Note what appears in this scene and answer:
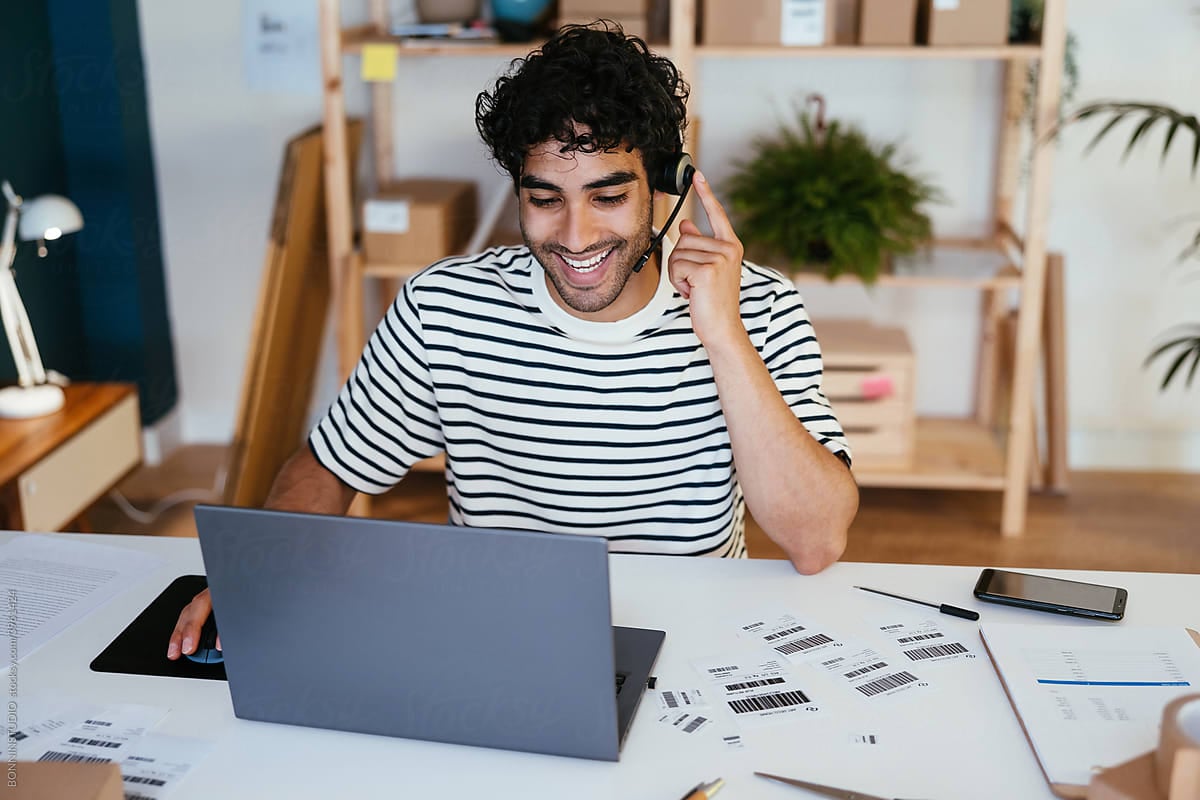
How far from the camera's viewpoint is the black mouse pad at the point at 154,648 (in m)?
1.21

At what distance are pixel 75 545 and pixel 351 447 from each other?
1.16ft

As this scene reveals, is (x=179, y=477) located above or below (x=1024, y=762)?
below

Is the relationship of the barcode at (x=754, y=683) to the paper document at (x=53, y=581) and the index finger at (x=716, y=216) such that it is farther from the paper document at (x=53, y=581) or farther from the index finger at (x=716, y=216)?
the paper document at (x=53, y=581)

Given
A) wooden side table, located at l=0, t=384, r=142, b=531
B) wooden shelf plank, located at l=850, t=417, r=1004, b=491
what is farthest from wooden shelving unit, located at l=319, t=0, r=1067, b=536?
wooden side table, located at l=0, t=384, r=142, b=531

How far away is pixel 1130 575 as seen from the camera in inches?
55.5

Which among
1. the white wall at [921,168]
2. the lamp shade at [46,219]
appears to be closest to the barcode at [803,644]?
the lamp shade at [46,219]

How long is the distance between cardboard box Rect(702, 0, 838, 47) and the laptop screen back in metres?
2.19

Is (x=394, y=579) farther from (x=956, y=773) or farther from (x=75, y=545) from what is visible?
(x=75, y=545)

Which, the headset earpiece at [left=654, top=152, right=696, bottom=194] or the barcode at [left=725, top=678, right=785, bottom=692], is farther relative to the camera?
the headset earpiece at [left=654, top=152, right=696, bottom=194]

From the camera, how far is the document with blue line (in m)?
1.04

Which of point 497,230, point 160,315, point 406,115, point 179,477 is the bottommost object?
point 179,477

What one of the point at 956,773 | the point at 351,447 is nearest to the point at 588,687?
the point at 956,773

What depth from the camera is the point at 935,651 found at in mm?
1230

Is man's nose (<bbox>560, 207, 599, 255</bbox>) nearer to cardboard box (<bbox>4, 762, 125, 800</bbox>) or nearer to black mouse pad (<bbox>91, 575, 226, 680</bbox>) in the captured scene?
black mouse pad (<bbox>91, 575, 226, 680</bbox>)
